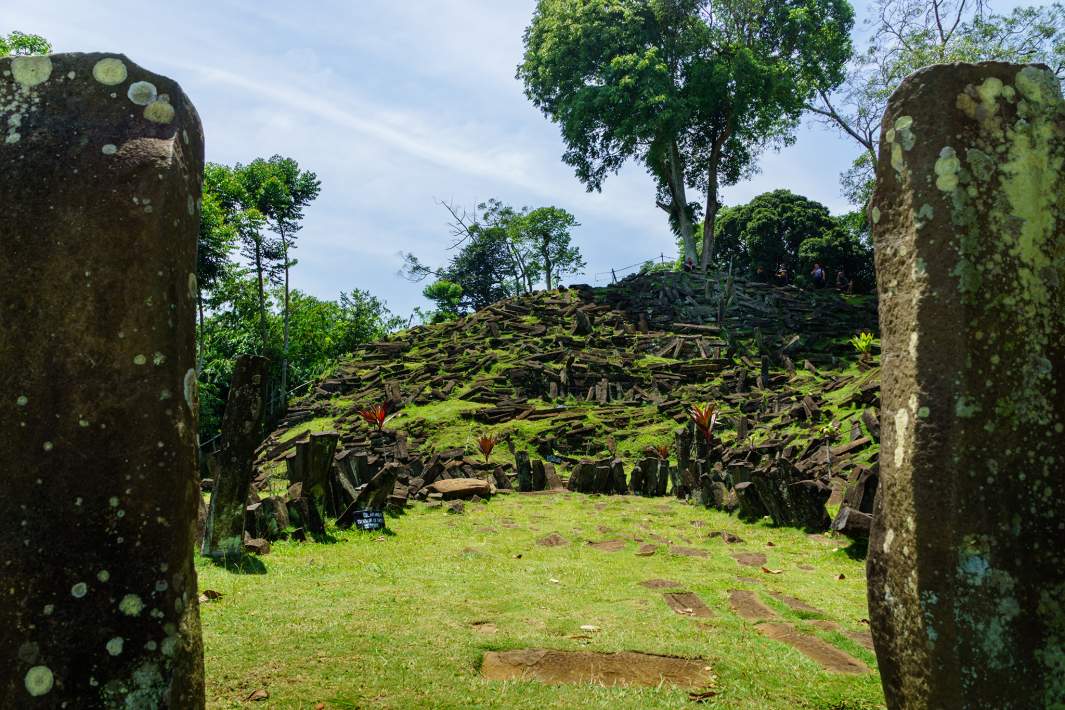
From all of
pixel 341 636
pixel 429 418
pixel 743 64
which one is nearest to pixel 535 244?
pixel 743 64

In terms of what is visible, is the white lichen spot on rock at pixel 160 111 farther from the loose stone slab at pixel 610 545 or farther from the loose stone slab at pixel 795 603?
the loose stone slab at pixel 610 545

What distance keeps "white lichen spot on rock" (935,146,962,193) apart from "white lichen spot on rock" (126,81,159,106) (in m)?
3.03

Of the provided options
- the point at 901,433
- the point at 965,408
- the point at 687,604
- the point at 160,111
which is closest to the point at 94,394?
the point at 160,111

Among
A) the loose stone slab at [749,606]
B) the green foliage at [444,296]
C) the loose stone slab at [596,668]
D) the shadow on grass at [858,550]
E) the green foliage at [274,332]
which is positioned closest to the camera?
the loose stone slab at [596,668]

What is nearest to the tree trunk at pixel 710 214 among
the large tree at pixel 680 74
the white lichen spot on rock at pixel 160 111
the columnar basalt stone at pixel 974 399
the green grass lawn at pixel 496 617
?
the large tree at pixel 680 74

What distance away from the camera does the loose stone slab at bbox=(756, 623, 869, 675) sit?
181 inches

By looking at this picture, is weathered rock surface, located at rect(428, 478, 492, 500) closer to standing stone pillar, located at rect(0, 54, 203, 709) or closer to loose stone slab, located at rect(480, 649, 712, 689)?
loose stone slab, located at rect(480, 649, 712, 689)

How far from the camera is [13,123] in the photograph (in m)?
2.67

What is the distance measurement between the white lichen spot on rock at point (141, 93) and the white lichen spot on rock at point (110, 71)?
0.15 ft

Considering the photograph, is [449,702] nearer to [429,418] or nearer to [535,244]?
[429,418]

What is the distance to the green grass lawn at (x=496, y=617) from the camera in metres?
4.03

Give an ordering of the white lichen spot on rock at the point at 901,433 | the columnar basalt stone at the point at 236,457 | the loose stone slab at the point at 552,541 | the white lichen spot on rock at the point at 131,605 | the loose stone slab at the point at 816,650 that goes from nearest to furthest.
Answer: the white lichen spot on rock at the point at 131,605 < the white lichen spot on rock at the point at 901,433 < the loose stone slab at the point at 816,650 < the columnar basalt stone at the point at 236,457 < the loose stone slab at the point at 552,541

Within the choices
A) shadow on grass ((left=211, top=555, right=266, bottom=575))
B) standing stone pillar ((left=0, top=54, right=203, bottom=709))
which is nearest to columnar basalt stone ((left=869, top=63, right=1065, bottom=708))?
standing stone pillar ((left=0, top=54, right=203, bottom=709))

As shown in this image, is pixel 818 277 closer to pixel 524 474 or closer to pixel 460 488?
pixel 524 474
